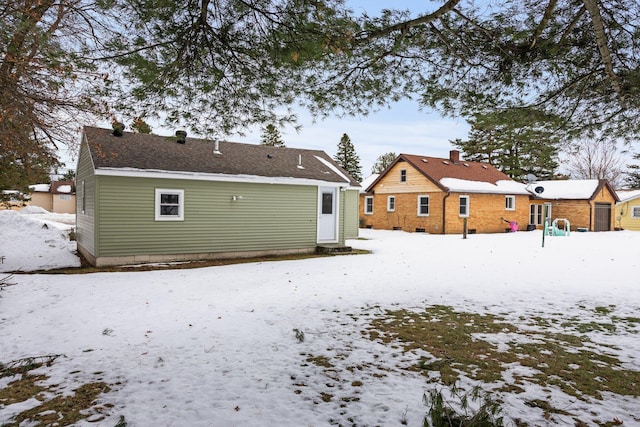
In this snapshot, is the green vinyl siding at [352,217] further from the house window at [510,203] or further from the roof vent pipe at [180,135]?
the house window at [510,203]

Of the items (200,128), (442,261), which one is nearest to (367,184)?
(442,261)

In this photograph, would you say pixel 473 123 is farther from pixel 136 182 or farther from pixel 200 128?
pixel 136 182

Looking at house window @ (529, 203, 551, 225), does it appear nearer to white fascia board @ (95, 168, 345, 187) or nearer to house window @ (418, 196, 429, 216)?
house window @ (418, 196, 429, 216)

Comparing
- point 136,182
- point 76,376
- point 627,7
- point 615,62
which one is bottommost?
point 76,376

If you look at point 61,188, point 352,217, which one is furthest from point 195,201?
point 61,188

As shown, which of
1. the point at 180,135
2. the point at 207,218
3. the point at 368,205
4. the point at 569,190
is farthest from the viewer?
the point at 569,190

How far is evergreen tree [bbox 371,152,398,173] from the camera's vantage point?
54.2 m

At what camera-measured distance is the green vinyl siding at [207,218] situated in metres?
11.2

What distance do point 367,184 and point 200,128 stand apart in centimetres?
2538

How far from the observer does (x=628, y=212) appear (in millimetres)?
31766

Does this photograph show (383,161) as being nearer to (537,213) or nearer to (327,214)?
(537,213)

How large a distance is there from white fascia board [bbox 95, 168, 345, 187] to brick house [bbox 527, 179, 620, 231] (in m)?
21.6

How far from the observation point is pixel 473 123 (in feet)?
19.8

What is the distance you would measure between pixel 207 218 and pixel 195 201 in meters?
0.69
